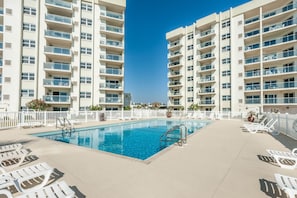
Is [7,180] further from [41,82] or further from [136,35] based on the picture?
[136,35]

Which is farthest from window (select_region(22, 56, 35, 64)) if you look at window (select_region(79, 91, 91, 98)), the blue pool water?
the blue pool water

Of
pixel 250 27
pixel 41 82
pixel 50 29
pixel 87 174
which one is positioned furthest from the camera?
pixel 250 27

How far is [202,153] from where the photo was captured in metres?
6.09

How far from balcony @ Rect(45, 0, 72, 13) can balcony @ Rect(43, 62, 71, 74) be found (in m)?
9.82

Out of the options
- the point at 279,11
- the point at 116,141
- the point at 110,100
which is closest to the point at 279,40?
the point at 279,11

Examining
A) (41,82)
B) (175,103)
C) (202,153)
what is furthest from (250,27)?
(41,82)

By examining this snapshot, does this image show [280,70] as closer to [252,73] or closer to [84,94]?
[252,73]

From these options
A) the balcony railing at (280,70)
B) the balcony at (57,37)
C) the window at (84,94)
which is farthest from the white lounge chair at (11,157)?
the balcony railing at (280,70)

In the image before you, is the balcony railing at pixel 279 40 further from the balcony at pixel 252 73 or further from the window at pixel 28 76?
the window at pixel 28 76

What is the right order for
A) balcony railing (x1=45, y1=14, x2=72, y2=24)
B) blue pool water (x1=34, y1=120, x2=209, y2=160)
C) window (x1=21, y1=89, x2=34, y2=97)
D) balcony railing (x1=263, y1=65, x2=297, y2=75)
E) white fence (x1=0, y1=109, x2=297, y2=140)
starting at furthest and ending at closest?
balcony railing (x1=45, y1=14, x2=72, y2=24), balcony railing (x1=263, y1=65, x2=297, y2=75), window (x1=21, y1=89, x2=34, y2=97), white fence (x1=0, y1=109, x2=297, y2=140), blue pool water (x1=34, y1=120, x2=209, y2=160)

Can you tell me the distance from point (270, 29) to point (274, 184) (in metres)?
34.5

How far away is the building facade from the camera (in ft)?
84.3

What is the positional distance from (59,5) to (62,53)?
335 inches

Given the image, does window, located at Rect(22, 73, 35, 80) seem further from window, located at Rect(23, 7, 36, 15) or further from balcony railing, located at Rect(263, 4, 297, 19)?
balcony railing, located at Rect(263, 4, 297, 19)
